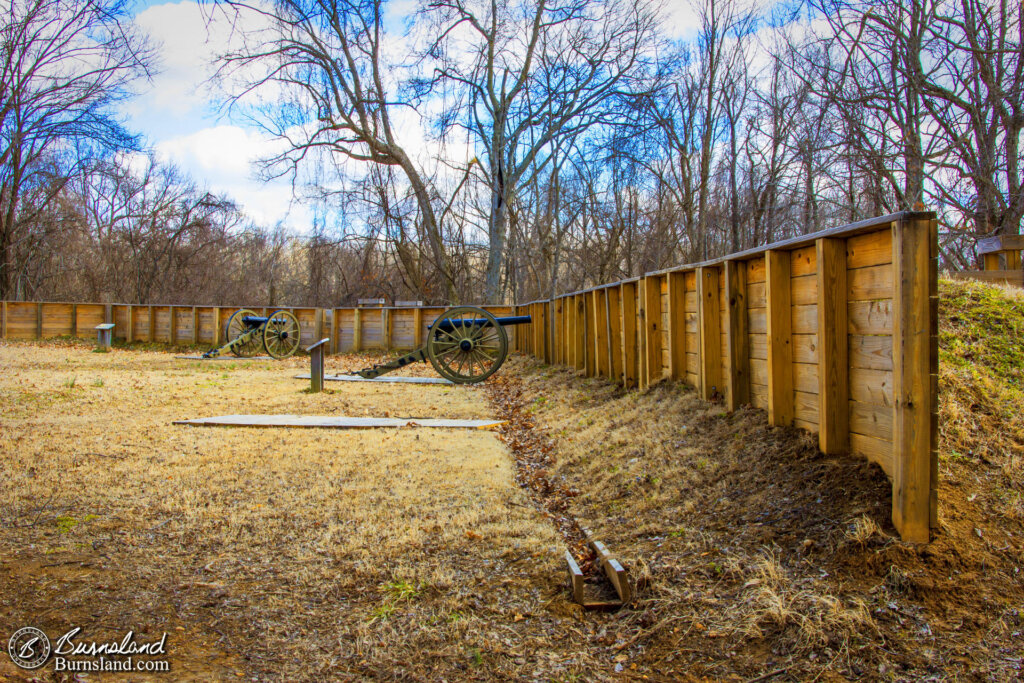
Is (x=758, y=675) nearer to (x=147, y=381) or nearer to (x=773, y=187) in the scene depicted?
(x=147, y=381)

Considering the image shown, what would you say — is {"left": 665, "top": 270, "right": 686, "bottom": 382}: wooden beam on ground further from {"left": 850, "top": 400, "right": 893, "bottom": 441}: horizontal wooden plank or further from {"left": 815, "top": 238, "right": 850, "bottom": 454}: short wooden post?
{"left": 850, "top": 400, "right": 893, "bottom": 441}: horizontal wooden plank

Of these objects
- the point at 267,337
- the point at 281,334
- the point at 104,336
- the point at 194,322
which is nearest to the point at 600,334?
the point at 281,334

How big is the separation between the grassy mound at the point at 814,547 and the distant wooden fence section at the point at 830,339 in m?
0.18

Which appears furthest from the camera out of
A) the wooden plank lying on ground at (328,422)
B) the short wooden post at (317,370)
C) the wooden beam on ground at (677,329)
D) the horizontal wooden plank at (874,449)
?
the short wooden post at (317,370)

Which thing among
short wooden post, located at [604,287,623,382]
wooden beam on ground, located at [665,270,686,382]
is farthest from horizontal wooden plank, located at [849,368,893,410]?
short wooden post, located at [604,287,623,382]

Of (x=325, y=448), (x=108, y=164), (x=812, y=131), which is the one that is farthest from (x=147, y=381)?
(x=108, y=164)

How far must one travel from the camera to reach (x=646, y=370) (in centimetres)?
695

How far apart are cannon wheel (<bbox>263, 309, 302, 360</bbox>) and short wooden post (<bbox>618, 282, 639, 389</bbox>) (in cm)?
1251

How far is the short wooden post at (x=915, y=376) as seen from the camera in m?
2.92

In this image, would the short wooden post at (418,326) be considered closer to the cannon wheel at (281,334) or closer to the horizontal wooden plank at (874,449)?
the cannon wheel at (281,334)

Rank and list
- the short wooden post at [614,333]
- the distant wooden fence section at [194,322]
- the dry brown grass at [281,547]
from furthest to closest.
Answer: the distant wooden fence section at [194,322] < the short wooden post at [614,333] < the dry brown grass at [281,547]

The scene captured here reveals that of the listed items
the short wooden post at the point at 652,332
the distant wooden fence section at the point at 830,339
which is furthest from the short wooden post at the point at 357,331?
the short wooden post at the point at 652,332

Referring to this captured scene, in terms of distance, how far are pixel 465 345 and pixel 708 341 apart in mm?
6585

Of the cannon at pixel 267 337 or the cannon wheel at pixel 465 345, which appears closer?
the cannon wheel at pixel 465 345
